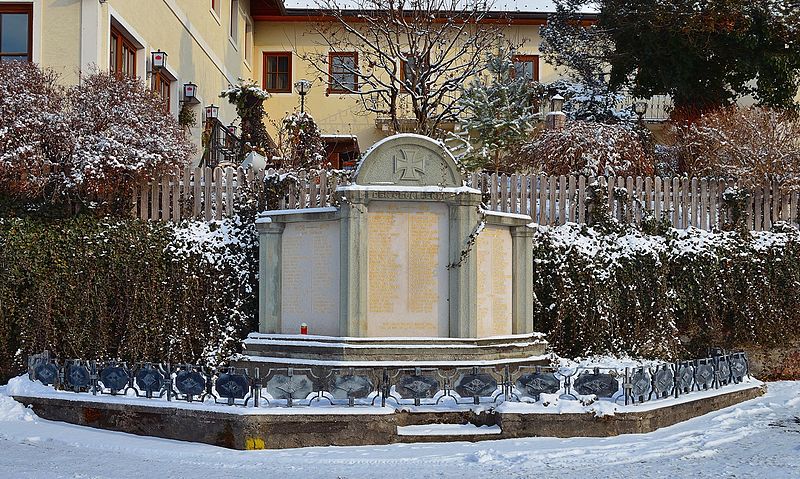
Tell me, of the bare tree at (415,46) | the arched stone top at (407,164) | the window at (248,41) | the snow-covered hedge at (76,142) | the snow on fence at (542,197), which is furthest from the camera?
the window at (248,41)

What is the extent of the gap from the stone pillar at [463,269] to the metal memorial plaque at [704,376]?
2762 millimetres

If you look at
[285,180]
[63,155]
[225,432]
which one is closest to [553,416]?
[225,432]

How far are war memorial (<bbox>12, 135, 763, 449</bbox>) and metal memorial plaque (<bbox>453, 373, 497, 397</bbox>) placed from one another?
0.01 meters

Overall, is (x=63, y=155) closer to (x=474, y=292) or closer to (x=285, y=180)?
(x=285, y=180)

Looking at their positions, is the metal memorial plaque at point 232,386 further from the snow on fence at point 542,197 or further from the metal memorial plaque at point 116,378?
the snow on fence at point 542,197

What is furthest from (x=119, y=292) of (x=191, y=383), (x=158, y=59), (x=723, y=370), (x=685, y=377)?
(x=723, y=370)

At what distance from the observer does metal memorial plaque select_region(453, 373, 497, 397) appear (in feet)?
33.9

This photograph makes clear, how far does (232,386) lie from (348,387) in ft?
3.95

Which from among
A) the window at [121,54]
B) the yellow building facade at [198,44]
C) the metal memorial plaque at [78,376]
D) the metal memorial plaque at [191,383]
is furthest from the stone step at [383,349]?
the window at [121,54]

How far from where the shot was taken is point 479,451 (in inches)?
365

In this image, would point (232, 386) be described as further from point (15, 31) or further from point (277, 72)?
point (277, 72)

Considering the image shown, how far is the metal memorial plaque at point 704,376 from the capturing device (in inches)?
459

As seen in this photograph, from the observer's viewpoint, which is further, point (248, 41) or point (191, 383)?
point (248, 41)

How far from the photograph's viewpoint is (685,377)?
37.4 ft
